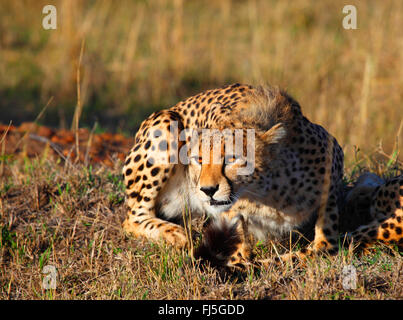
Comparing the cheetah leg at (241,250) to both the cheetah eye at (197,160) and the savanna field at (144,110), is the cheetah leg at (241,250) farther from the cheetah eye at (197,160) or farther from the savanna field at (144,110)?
the cheetah eye at (197,160)

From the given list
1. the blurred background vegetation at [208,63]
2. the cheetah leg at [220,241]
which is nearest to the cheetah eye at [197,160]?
the cheetah leg at [220,241]

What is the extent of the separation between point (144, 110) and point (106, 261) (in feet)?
13.1

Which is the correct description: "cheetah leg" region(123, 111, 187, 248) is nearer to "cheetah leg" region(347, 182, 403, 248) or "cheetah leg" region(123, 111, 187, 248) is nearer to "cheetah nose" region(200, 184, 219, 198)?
"cheetah nose" region(200, 184, 219, 198)

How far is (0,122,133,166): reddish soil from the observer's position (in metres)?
4.20

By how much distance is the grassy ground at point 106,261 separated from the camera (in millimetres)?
2580

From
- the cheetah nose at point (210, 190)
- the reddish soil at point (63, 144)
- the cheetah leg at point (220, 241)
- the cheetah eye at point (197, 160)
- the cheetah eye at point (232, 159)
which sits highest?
the cheetah eye at point (232, 159)

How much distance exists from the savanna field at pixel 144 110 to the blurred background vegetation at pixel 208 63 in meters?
0.02

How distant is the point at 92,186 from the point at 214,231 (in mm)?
1250

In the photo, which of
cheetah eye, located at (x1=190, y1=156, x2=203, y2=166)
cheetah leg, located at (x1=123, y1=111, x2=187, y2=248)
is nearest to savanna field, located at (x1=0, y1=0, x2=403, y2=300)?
cheetah leg, located at (x1=123, y1=111, x2=187, y2=248)

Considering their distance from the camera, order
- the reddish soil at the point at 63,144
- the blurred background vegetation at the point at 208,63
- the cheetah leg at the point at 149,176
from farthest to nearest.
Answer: the blurred background vegetation at the point at 208,63 → the reddish soil at the point at 63,144 → the cheetah leg at the point at 149,176

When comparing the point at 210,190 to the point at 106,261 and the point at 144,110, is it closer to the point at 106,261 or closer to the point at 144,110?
the point at 106,261

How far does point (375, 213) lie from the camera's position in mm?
3256

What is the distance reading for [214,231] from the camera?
268 centimetres

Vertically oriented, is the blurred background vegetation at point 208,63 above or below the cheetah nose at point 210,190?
above
